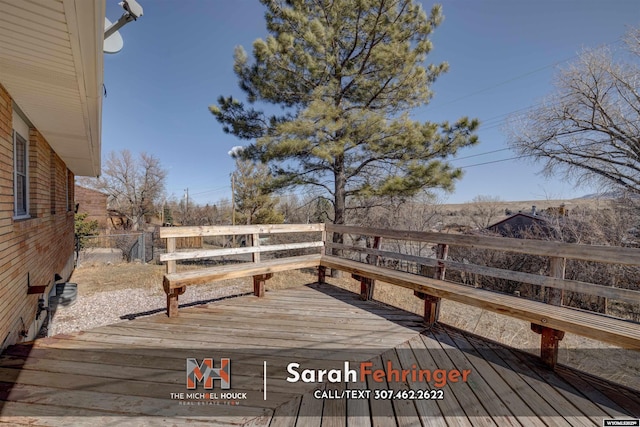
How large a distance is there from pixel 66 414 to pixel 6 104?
2.98 metres

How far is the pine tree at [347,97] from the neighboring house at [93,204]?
72.1ft

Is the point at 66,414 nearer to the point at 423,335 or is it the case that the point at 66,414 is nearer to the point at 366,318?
the point at 366,318

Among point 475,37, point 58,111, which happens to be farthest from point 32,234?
point 475,37

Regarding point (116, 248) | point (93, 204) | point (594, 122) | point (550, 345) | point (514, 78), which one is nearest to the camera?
point (550, 345)

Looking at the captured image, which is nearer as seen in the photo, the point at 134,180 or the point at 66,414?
the point at 66,414

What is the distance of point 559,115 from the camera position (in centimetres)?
776

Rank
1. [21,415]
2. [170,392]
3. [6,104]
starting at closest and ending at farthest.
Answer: [21,415], [170,392], [6,104]

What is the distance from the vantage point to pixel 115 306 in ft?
18.3

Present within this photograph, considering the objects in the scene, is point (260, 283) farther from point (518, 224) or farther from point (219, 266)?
point (518, 224)

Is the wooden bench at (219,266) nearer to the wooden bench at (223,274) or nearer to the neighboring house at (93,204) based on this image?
the wooden bench at (223,274)

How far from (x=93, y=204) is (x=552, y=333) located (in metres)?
29.5

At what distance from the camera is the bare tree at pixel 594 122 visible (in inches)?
274

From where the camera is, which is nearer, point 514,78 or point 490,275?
point 490,275

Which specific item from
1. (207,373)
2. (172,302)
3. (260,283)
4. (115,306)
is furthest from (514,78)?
(115,306)
